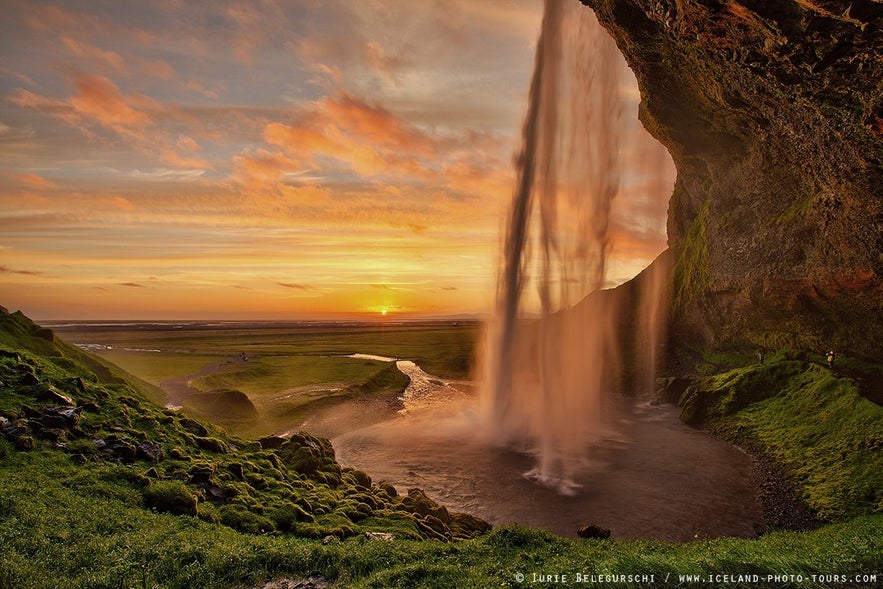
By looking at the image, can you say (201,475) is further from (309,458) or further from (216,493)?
(309,458)

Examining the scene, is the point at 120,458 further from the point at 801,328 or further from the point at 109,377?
the point at 801,328

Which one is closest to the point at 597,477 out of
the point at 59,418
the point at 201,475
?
the point at 201,475

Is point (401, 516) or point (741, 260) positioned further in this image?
point (741, 260)

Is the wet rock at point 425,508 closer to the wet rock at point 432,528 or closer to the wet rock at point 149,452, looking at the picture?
the wet rock at point 432,528

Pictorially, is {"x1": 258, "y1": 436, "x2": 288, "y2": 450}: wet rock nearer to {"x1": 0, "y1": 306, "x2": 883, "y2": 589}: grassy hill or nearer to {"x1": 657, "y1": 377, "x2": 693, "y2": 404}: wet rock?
{"x1": 0, "y1": 306, "x2": 883, "y2": 589}: grassy hill

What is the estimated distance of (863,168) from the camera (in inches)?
920

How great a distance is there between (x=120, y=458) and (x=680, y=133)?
57507mm

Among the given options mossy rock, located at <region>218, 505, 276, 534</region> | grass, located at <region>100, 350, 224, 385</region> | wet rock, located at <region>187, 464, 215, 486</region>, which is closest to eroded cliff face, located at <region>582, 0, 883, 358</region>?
mossy rock, located at <region>218, 505, 276, 534</region>

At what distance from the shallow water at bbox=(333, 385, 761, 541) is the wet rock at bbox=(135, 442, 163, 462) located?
11891 millimetres

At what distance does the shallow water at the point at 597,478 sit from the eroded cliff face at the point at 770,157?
18.0 m

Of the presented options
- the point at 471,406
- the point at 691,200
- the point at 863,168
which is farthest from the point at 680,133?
the point at 471,406

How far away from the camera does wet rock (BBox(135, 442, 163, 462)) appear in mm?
16469

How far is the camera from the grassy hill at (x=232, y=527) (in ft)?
35.0

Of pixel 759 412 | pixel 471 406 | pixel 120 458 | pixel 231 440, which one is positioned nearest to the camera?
pixel 120 458
